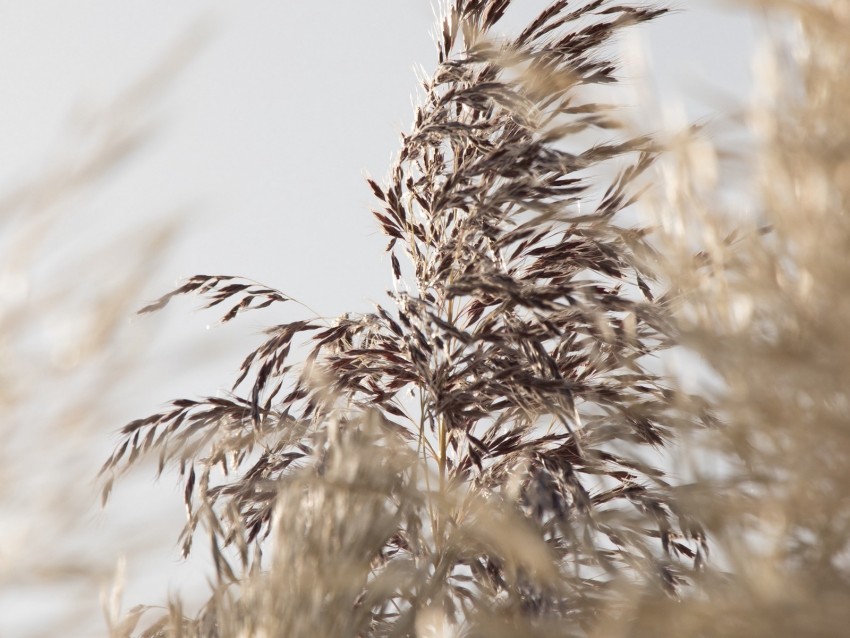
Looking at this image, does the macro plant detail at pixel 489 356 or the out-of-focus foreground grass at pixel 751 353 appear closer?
the out-of-focus foreground grass at pixel 751 353

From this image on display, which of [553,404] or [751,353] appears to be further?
[553,404]

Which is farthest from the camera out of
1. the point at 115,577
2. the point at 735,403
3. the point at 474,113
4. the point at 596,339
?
the point at 474,113

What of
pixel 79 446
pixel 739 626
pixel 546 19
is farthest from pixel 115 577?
pixel 546 19

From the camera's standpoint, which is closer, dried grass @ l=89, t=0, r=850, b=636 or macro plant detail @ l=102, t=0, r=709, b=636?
dried grass @ l=89, t=0, r=850, b=636

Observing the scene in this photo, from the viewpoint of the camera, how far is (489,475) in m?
3.12

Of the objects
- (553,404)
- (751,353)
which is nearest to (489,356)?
(553,404)

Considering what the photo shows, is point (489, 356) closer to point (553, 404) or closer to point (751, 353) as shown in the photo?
point (553, 404)

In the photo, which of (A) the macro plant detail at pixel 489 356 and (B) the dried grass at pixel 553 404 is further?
(A) the macro plant detail at pixel 489 356

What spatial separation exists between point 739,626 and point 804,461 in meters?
0.22

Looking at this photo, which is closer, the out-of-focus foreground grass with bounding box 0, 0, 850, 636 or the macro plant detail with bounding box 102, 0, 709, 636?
the out-of-focus foreground grass with bounding box 0, 0, 850, 636

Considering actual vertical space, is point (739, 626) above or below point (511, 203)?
below

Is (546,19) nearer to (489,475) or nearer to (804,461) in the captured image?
(489,475)

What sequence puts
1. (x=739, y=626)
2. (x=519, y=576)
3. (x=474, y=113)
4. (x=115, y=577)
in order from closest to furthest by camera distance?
1. (x=739, y=626)
2. (x=115, y=577)
3. (x=519, y=576)
4. (x=474, y=113)

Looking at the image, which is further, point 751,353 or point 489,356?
point 489,356
